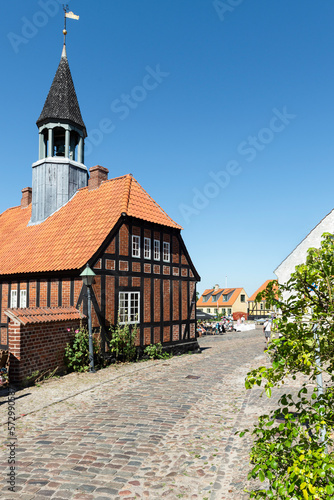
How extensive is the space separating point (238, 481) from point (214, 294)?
199 feet

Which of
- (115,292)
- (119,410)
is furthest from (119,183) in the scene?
(119,410)

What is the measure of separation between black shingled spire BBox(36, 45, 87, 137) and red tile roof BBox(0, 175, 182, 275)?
12.0ft

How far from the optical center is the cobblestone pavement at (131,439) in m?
4.68

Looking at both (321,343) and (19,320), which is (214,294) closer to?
(19,320)

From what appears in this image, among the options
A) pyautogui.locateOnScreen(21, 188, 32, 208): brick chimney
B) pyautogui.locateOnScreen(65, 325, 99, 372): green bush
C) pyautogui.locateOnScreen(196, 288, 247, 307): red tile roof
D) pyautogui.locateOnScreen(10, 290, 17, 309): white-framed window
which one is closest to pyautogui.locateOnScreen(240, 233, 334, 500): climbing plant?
pyautogui.locateOnScreen(65, 325, 99, 372): green bush

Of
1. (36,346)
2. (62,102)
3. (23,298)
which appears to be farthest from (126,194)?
(36,346)

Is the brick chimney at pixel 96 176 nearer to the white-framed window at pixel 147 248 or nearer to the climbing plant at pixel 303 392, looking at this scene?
the white-framed window at pixel 147 248

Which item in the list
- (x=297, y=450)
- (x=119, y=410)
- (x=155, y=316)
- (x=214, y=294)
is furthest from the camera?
(x=214, y=294)

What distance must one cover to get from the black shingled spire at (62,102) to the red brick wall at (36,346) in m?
11.2

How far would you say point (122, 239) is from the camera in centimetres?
1483

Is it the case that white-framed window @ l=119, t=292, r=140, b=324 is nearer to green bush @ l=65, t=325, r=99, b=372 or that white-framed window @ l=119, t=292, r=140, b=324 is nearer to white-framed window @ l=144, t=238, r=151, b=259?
white-framed window @ l=144, t=238, r=151, b=259

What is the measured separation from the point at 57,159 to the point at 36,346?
10.7 metres

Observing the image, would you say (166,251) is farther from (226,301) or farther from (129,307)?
(226,301)

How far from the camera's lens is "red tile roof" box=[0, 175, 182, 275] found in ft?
46.9
